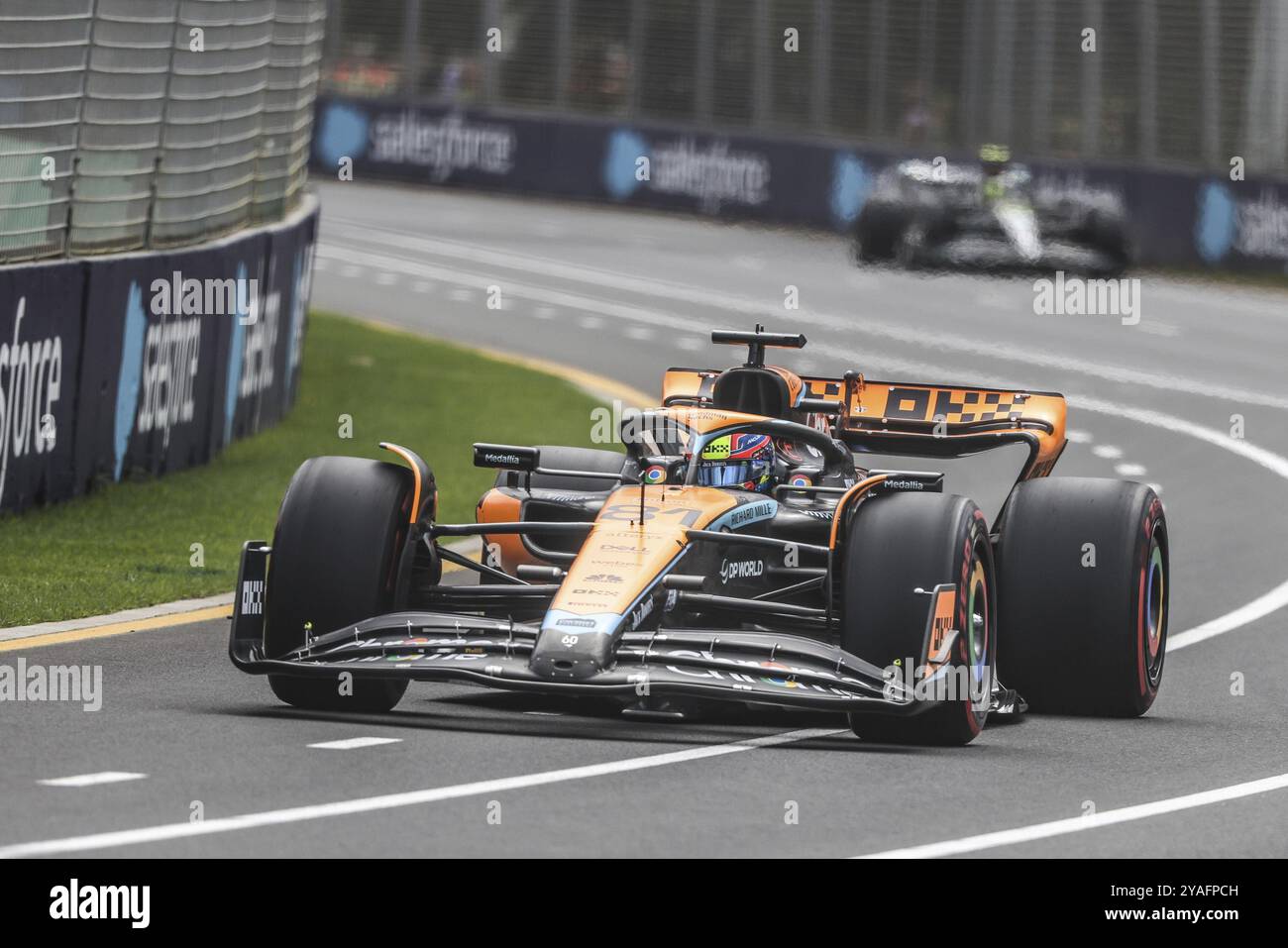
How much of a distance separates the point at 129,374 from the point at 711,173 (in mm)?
28565

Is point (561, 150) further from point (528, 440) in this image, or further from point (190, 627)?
point (190, 627)

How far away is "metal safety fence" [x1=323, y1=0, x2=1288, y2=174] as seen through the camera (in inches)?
1633

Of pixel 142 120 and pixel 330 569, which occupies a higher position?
pixel 142 120

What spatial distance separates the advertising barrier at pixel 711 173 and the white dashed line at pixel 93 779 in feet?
106

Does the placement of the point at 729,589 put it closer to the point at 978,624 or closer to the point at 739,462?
the point at 739,462

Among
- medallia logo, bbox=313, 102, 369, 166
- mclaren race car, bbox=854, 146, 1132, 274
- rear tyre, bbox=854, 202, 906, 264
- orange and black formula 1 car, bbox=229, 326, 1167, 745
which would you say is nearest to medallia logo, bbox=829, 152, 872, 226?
rear tyre, bbox=854, 202, 906, 264

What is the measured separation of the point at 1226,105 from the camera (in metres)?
41.2

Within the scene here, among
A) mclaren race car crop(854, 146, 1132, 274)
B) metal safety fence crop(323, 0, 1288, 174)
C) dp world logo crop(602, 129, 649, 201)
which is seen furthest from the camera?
dp world logo crop(602, 129, 649, 201)

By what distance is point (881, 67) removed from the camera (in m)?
44.4

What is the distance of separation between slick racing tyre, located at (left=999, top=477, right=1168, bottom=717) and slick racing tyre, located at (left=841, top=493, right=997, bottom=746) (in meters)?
0.72

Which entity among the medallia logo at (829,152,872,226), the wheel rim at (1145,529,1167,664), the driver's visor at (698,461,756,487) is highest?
the medallia logo at (829,152,872,226)

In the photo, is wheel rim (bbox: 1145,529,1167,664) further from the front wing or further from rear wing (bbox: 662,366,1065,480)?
the front wing

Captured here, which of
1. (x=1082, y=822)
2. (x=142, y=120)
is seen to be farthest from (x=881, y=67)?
(x=1082, y=822)

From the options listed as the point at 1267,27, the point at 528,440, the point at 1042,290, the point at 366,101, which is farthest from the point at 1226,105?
the point at 528,440
